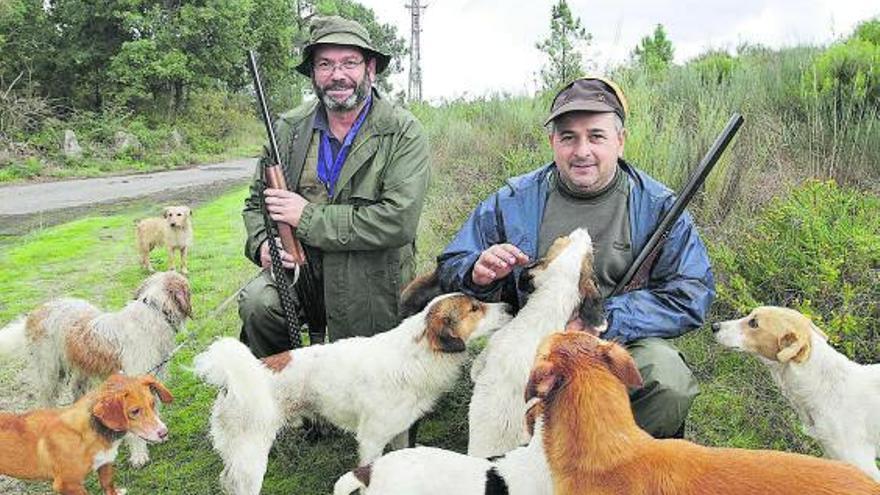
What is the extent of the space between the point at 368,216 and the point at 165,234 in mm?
7042

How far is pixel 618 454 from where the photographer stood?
2531mm

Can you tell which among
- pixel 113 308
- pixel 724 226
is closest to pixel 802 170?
pixel 724 226

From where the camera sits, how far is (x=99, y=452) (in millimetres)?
4039

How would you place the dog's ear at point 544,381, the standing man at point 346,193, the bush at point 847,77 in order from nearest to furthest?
1. the dog's ear at point 544,381
2. the standing man at point 346,193
3. the bush at point 847,77

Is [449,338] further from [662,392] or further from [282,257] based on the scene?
[282,257]

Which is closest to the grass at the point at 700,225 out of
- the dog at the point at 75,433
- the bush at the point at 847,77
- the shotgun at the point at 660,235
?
the bush at the point at 847,77

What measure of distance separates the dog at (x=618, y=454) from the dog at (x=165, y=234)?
30.3 feet

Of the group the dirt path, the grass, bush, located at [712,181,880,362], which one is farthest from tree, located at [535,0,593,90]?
the dirt path

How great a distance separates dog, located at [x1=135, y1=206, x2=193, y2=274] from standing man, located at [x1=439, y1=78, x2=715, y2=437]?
25.2 ft

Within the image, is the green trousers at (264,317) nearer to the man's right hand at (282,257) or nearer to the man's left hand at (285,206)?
the man's right hand at (282,257)

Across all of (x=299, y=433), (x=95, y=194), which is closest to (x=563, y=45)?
(x=299, y=433)

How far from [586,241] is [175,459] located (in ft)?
10.5

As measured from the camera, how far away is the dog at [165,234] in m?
10.8

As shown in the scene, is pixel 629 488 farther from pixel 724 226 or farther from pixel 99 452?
pixel 724 226
